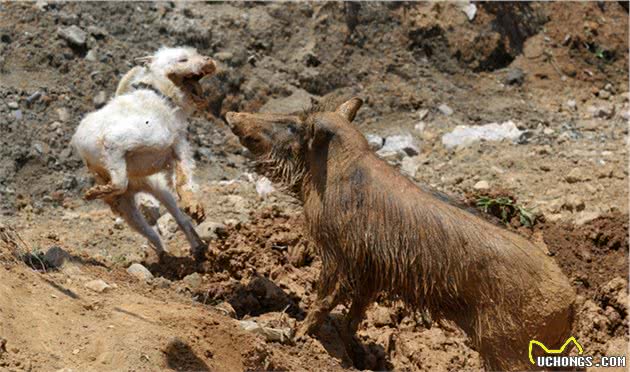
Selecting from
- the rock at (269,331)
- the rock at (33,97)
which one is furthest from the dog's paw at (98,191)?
the rock at (33,97)

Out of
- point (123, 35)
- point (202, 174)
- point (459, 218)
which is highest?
point (459, 218)

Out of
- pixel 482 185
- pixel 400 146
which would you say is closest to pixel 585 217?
pixel 482 185

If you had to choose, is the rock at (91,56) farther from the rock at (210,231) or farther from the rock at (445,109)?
the rock at (445,109)

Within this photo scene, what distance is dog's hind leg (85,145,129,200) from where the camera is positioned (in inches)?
309

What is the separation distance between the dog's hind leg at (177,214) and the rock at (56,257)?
1222 millimetres

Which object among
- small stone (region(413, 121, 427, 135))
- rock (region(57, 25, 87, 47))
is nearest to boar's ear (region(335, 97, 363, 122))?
small stone (region(413, 121, 427, 135))

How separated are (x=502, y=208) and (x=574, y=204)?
2.27ft

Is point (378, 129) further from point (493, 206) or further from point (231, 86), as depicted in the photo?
point (493, 206)

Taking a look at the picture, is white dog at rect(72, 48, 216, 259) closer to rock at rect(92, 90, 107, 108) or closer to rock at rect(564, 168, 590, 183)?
rock at rect(92, 90, 107, 108)

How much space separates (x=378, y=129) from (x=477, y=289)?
533 cm

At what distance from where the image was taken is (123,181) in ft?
26.0

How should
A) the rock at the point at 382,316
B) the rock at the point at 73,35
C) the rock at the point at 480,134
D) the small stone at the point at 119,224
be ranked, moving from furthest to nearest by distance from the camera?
the rock at the point at 480,134, the rock at the point at 73,35, the small stone at the point at 119,224, the rock at the point at 382,316

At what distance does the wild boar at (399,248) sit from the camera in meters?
6.65

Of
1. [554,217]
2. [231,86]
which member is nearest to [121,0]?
[231,86]
